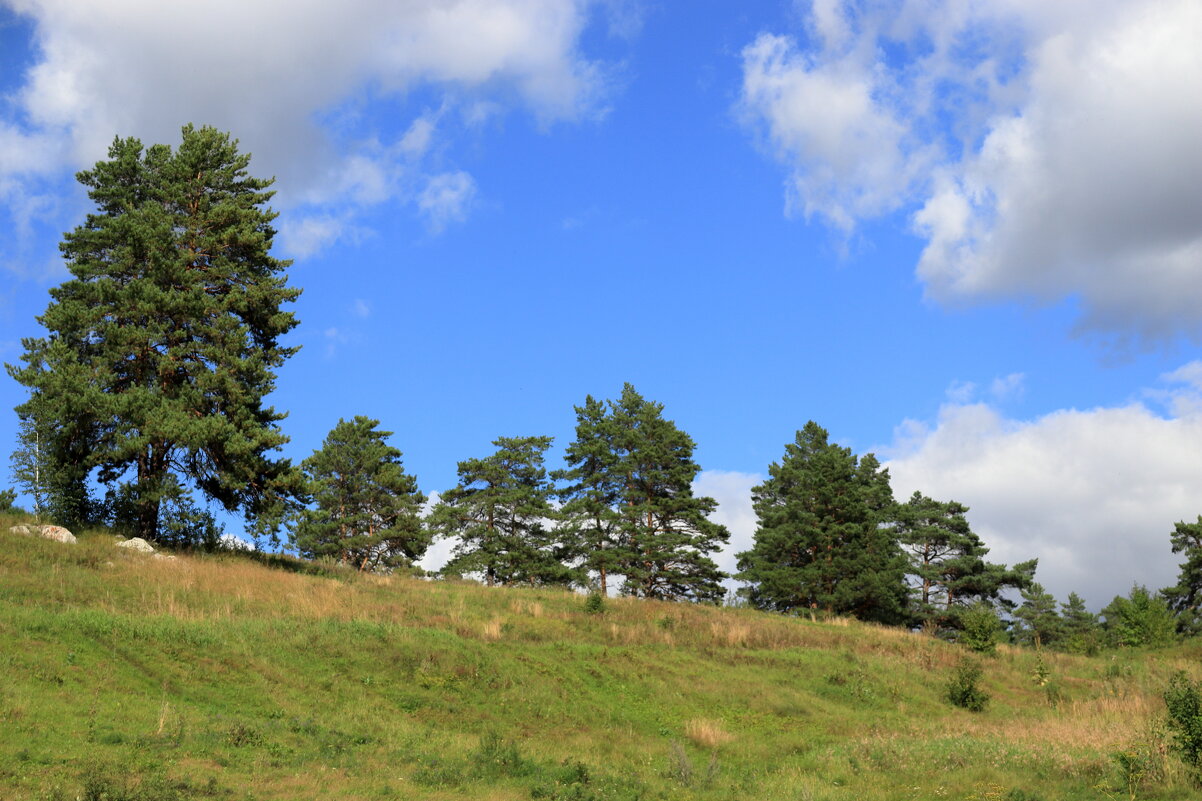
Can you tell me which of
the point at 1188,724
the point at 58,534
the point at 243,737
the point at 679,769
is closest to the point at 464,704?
the point at 679,769

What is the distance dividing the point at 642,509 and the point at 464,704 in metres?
32.8

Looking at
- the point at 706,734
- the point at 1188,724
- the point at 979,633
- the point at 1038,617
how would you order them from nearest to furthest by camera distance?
the point at 1188,724 < the point at 706,734 < the point at 979,633 < the point at 1038,617

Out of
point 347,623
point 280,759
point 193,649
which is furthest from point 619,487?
point 280,759

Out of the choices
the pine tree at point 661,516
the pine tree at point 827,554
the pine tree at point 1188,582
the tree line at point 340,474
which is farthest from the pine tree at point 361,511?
the pine tree at point 1188,582

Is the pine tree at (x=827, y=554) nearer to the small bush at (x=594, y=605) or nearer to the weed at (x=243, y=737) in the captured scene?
the small bush at (x=594, y=605)

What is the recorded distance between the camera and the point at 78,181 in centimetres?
3341

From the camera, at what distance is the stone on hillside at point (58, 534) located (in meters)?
24.2

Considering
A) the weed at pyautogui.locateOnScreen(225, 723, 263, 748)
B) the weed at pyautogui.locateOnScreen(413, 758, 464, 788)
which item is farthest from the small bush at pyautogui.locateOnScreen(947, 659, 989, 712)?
the weed at pyautogui.locateOnScreen(225, 723, 263, 748)

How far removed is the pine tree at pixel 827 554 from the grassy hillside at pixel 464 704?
18.3m

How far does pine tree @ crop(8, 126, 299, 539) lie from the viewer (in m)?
27.7

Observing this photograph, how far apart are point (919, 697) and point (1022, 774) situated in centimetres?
1186

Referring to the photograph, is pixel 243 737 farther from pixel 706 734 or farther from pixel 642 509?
pixel 642 509

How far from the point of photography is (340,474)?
165ft

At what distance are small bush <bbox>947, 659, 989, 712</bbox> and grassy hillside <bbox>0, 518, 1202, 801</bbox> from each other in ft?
1.54
